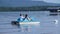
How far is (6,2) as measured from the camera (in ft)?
103

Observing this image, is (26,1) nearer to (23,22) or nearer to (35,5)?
(35,5)

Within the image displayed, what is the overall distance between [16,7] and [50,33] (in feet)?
67.5

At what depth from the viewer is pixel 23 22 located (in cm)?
1249

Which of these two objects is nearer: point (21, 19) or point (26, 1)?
point (21, 19)

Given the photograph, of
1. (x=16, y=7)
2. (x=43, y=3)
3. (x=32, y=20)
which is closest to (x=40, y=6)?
(x=43, y=3)

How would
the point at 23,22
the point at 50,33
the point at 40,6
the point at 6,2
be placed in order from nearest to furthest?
the point at 50,33, the point at 23,22, the point at 40,6, the point at 6,2

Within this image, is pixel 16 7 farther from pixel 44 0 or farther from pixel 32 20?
pixel 32 20

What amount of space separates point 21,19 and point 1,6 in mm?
17217

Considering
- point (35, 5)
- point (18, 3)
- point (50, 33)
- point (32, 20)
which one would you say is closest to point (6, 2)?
point (18, 3)

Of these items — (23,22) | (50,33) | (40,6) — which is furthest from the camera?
(40,6)

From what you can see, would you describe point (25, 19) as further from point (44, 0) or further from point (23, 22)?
point (44, 0)

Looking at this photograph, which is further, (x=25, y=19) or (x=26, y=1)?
(x=26, y=1)

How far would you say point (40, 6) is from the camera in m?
29.2

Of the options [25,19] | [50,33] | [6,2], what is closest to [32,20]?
[25,19]
